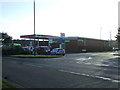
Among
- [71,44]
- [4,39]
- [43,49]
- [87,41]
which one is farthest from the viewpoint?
[87,41]

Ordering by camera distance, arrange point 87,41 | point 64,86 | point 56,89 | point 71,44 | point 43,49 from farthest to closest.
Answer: point 87,41 < point 71,44 < point 43,49 < point 64,86 < point 56,89

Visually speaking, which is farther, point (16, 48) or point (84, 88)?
point (16, 48)

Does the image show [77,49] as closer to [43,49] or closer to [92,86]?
[43,49]

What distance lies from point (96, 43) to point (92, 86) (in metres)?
58.5

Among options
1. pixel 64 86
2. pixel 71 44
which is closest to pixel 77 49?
pixel 71 44

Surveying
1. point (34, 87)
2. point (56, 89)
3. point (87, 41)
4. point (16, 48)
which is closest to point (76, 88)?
point (56, 89)

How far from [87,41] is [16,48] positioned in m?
29.6

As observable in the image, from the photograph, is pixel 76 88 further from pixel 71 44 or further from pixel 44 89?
pixel 71 44

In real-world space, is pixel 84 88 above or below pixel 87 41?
below

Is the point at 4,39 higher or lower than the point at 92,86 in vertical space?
higher

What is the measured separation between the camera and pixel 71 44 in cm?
5034

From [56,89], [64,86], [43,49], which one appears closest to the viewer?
[56,89]

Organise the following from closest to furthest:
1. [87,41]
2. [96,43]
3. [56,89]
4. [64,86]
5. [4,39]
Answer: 1. [56,89]
2. [64,86]
3. [4,39]
4. [87,41]
5. [96,43]

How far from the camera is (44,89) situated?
674cm
